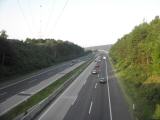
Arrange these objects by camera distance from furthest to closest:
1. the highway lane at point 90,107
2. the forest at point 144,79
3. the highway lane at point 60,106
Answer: the forest at point 144,79
the highway lane at point 90,107
the highway lane at point 60,106

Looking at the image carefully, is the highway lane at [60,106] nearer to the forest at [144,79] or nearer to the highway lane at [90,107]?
the highway lane at [90,107]

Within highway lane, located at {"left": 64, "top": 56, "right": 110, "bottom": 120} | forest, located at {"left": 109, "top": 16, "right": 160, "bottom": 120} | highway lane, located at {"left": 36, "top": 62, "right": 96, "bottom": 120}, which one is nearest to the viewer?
highway lane, located at {"left": 36, "top": 62, "right": 96, "bottom": 120}

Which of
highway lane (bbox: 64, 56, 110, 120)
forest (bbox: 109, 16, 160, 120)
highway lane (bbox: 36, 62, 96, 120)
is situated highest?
forest (bbox: 109, 16, 160, 120)

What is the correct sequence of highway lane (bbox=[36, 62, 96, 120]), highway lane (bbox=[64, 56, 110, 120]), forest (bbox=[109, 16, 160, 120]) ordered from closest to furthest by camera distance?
highway lane (bbox=[36, 62, 96, 120])
highway lane (bbox=[64, 56, 110, 120])
forest (bbox=[109, 16, 160, 120])

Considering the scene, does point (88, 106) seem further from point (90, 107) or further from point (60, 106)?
point (60, 106)

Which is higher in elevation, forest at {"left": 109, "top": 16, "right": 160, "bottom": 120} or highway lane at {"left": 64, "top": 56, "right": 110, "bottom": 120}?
forest at {"left": 109, "top": 16, "right": 160, "bottom": 120}

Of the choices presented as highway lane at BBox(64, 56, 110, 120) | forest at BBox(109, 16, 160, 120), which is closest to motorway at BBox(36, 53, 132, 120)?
highway lane at BBox(64, 56, 110, 120)

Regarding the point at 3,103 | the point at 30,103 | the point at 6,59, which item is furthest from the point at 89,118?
the point at 6,59

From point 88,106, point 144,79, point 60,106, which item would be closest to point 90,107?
point 88,106

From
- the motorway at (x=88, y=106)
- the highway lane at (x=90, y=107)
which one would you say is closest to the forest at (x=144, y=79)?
the motorway at (x=88, y=106)

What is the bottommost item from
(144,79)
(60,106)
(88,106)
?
(88,106)

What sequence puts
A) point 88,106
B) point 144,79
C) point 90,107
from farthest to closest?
point 144,79
point 88,106
point 90,107

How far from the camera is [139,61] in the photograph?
204 feet

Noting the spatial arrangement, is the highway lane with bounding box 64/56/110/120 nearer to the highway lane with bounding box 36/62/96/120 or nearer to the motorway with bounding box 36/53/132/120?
the motorway with bounding box 36/53/132/120
